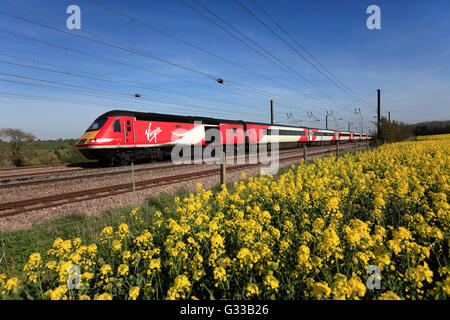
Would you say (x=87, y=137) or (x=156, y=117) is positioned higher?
(x=156, y=117)

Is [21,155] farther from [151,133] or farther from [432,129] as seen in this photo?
[432,129]

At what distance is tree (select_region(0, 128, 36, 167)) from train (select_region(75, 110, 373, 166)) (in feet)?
27.8

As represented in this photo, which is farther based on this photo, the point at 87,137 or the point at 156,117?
the point at 156,117

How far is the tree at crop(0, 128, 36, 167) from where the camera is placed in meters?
17.4

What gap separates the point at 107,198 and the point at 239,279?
236 inches

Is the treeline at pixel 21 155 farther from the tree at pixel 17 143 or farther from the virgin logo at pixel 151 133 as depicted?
the virgin logo at pixel 151 133

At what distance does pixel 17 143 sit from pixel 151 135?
14.2 m

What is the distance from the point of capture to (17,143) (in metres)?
18.0

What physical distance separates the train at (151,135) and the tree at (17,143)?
8.48 m

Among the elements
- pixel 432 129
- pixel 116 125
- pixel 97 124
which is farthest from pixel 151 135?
pixel 432 129

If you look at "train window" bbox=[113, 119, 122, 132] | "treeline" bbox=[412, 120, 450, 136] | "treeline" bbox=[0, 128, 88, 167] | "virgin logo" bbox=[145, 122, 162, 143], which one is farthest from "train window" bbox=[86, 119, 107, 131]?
"treeline" bbox=[412, 120, 450, 136]
